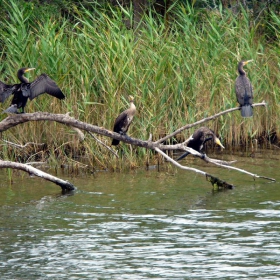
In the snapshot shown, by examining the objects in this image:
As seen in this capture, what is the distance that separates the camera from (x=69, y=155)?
12.0 m

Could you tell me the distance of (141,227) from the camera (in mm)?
8312

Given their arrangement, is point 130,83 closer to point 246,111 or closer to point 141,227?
point 246,111

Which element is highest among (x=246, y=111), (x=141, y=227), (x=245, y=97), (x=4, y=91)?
(x=4, y=91)

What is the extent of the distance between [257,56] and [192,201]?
471 centimetres

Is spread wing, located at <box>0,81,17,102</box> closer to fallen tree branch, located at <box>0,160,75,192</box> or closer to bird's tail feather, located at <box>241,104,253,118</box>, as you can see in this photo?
fallen tree branch, located at <box>0,160,75,192</box>

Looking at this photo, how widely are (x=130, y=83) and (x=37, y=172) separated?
9.17 ft

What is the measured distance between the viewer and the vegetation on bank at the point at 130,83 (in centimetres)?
1177

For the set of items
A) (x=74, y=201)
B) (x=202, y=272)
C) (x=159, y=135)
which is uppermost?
(x=159, y=135)

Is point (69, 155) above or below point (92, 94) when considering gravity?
below

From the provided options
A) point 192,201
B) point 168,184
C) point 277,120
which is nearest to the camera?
point 192,201

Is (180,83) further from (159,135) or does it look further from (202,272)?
(202,272)

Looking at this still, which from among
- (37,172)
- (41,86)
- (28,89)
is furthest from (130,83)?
(37,172)

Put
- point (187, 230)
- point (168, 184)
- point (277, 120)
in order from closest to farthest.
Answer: point (187, 230), point (168, 184), point (277, 120)

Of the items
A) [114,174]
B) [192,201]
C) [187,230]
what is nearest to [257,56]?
[114,174]
